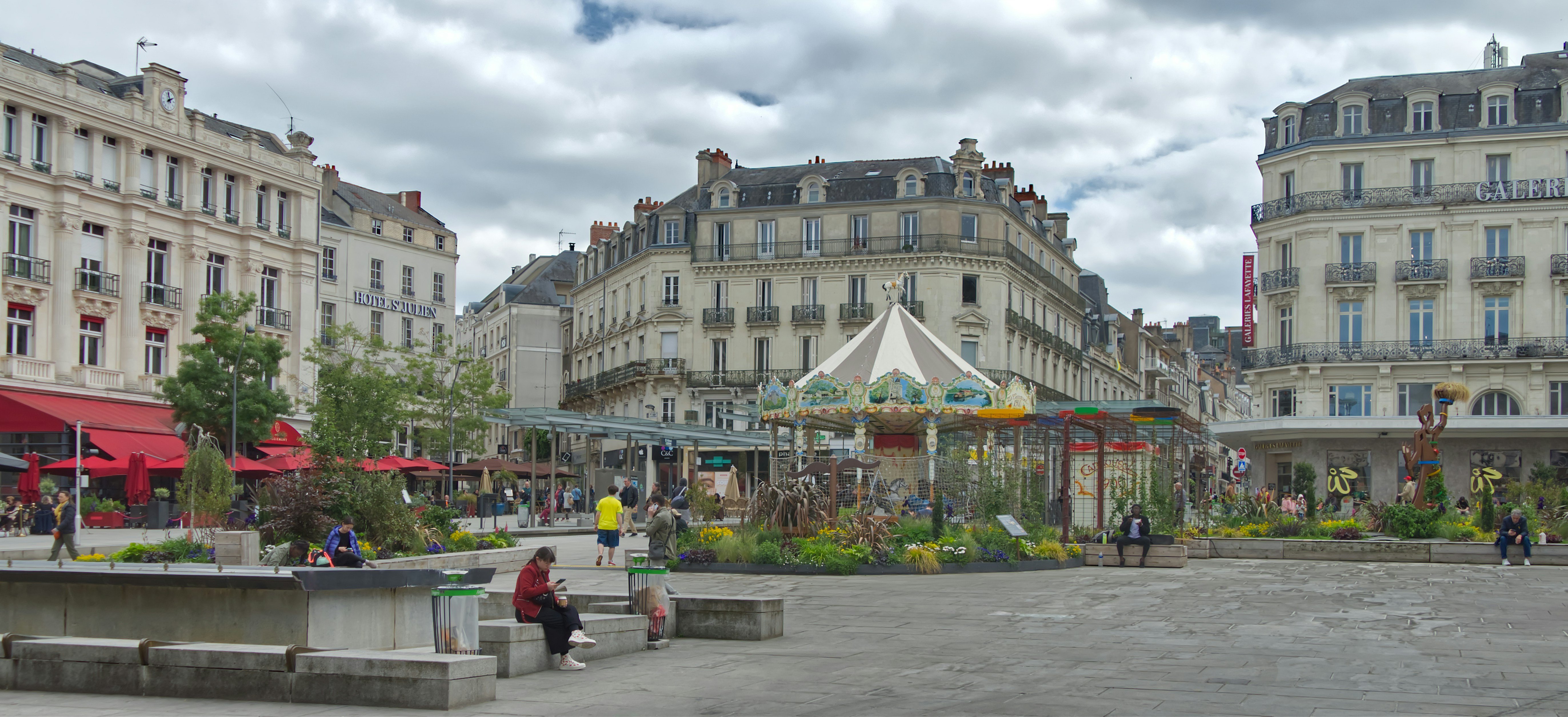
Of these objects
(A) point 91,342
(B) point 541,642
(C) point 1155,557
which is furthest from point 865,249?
(B) point 541,642

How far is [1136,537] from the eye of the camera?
2361 cm

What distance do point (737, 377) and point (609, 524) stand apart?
34.9m

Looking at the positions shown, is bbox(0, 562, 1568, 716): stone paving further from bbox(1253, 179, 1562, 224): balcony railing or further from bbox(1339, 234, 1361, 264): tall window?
bbox(1253, 179, 1562, 224): balcony railing

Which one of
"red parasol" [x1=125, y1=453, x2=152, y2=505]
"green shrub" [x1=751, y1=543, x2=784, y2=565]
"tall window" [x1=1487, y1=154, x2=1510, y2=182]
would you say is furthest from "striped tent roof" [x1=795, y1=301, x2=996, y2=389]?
"tall window" [x1=1487, y1=154, x2=1510, y2=182]

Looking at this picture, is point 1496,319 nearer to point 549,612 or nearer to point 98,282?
point 549,612

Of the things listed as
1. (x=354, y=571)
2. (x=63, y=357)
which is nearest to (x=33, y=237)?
(x=63, y=357)

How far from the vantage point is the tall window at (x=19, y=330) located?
1487 inches

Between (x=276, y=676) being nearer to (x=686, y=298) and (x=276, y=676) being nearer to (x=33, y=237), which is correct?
(x=33, y=237)

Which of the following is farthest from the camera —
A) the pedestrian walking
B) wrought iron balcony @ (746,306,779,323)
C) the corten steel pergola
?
wrought iron balcony @ (746,306,779,323)

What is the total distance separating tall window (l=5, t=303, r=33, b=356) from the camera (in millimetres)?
37781

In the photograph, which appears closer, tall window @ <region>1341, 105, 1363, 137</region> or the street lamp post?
the street lamp post

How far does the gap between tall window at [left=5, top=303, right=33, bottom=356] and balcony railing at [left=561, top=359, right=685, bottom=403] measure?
2515 cm

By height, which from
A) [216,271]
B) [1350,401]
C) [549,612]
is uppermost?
[216,271]

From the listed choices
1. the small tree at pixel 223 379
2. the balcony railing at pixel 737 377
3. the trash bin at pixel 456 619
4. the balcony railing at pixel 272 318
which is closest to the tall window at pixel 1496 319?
the balcony railing at pixel 737 377
